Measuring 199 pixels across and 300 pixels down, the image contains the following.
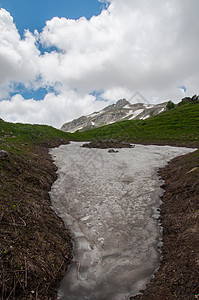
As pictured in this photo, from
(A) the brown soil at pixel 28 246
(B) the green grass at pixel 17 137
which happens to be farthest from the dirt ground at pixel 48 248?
(B) the green grass at pixel 17 137

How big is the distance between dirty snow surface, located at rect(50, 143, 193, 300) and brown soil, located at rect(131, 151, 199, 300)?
477 mm

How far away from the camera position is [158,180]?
15.4 m

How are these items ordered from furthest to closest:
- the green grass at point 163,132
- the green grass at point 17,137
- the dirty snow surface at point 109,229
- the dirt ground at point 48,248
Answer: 1. the green grass at point 163,132
2. the green grass at point 17,137
3. the dirty snow surface at point 109,229
4. the dirt ground at point 48,248

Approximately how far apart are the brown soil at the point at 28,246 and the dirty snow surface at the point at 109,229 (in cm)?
59

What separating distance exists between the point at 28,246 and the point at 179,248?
5.67 metres

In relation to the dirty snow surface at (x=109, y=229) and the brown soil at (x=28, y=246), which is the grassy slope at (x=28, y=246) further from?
the dirty snow surface at (x=109, y=229)

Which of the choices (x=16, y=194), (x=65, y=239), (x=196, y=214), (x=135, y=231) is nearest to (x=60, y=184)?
(x=16, y=194)

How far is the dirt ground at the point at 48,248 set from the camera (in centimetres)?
480

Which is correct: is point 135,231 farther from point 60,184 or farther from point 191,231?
point 60,184

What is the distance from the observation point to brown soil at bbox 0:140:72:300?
4.81m

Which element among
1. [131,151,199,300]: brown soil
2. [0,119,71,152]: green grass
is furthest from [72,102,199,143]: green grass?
[131,151,199,300]: brown soil

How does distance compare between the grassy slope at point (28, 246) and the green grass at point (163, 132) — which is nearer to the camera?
the grassy slope at point (28, 246)

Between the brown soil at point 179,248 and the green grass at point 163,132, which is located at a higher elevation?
the green grass at point 163,132

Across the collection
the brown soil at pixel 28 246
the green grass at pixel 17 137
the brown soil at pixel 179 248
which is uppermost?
the green grass at pixel 17 137
